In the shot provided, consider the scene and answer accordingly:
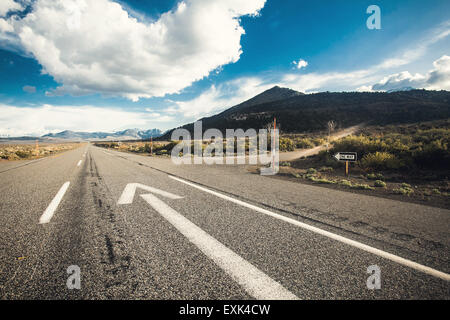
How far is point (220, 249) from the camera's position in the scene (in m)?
2.30

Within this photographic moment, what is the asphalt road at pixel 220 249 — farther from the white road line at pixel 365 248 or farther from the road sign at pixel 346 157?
the road sign at pixel 346 157

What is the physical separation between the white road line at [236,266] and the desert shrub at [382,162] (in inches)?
383

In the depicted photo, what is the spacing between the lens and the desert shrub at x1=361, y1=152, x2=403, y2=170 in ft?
28.9

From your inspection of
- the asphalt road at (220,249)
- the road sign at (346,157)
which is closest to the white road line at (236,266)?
the asphalt road at (220,249)

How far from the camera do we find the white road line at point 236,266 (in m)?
1.64

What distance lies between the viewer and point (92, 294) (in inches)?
64.0

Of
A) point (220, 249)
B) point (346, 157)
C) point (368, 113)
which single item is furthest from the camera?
point (368, 113)

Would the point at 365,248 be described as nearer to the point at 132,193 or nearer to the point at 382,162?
the point at 132,193

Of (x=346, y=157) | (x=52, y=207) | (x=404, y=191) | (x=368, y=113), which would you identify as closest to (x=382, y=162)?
(x=346, y=157)

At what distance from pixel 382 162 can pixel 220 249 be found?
10.1 meters

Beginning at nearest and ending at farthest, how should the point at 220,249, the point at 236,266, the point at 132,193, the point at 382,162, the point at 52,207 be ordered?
the point at 236,266 → the point at 220,249 → the point at 52,207 → the point at 132,193 → the point at 382,162

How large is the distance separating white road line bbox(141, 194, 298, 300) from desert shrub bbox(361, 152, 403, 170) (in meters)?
9.73

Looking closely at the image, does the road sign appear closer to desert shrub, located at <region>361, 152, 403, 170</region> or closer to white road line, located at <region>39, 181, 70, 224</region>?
desert shrub, located at <region>361, 152, 403, 170</region>
